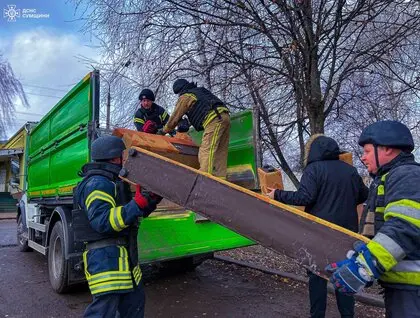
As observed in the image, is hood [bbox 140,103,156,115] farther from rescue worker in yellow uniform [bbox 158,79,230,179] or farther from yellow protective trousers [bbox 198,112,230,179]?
yellow protective trousers [bbox 198,112,230,179]

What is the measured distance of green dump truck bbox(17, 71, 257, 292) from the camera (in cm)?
461

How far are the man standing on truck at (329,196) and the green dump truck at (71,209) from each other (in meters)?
1.10

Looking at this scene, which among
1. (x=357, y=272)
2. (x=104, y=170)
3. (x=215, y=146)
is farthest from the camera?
(x=215, y=146)

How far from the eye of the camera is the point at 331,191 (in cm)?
343

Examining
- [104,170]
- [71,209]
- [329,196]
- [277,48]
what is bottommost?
[71,209]

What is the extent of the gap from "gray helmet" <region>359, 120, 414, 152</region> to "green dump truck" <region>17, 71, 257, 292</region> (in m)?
2.43

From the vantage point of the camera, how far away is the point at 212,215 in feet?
7.98

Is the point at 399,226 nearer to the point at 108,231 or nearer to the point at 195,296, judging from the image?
the point at 108,231

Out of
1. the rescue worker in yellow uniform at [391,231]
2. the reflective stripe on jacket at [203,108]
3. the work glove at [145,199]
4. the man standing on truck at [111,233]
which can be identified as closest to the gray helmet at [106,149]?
the man standing on truck at [111,233]

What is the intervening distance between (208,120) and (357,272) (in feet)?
8.66

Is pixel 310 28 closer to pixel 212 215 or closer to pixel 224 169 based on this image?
pixel 224 169

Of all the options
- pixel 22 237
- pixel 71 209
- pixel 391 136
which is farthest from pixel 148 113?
pixel 22 237

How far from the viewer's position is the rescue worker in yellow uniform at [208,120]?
4074mm

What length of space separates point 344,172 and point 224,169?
1.24 metres
